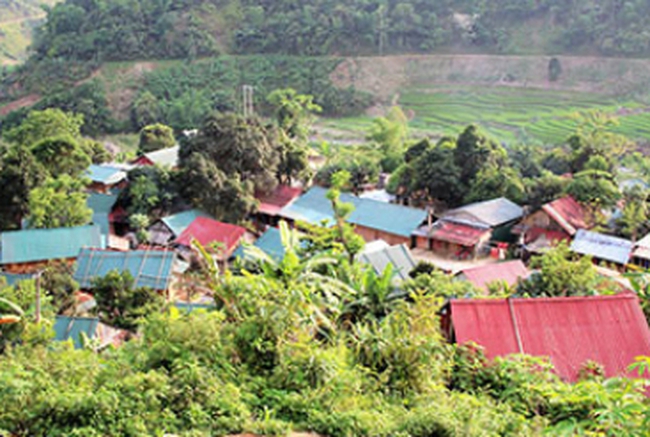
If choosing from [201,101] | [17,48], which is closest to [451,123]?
[201,101]

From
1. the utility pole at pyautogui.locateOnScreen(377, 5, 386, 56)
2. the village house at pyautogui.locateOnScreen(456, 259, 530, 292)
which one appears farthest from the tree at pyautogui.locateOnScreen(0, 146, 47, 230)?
the utility pole at pyautogui.locateOnScreen(377, 5, 386, 56)

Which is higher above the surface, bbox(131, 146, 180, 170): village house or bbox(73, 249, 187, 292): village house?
bbox(73, 249, 187, 292): village house

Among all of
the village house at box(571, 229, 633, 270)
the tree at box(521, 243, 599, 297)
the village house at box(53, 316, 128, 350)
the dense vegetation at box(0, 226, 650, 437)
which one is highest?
the dense vegetation at box(0, 226, 650, 437)

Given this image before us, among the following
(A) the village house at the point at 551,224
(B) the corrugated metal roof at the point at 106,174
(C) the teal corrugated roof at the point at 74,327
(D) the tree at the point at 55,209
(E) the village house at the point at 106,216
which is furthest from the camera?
(B) the corrugated metal roof at the point at 106,174

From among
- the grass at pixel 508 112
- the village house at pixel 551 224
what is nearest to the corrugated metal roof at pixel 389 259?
the village house at pixel 551 224

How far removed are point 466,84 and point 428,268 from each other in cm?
3190

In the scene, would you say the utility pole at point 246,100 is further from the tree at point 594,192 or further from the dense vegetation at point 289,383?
the dense vegetation at point 289,383

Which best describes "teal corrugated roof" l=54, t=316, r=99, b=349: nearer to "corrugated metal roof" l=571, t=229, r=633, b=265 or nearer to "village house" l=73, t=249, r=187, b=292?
"village house" l=73, t=249, r=187, b=292

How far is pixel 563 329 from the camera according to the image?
8617 mm

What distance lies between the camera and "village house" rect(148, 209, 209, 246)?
63.9ft

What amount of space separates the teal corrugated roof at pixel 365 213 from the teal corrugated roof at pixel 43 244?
23.2ft

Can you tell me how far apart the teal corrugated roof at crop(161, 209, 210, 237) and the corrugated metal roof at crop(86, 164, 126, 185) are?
3.97 metres

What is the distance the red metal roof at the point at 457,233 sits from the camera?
62.5ft

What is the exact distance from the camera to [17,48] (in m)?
55.6
